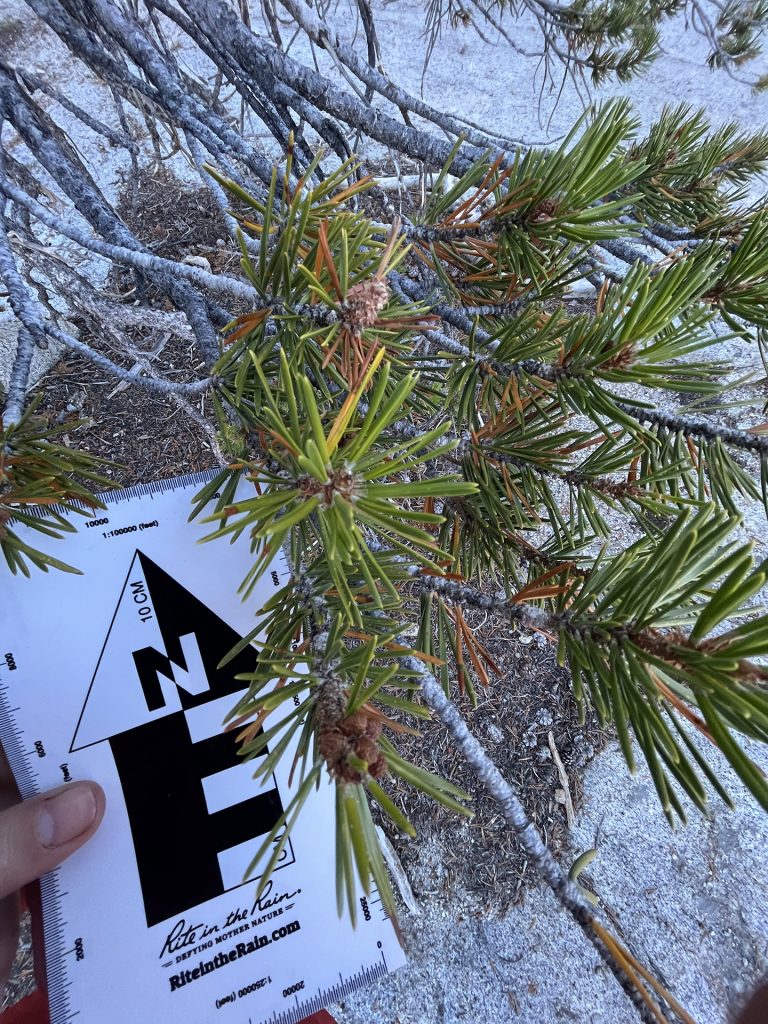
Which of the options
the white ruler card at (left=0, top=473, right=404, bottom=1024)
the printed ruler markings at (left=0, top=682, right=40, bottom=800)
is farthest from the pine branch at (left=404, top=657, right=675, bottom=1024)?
the printed ruler markings at (left=0, top=682, right=40, bottom=800)

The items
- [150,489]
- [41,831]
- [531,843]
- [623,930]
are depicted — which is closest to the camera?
[531,843]

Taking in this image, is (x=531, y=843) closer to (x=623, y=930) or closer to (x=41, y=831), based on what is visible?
(x=41, y=831)

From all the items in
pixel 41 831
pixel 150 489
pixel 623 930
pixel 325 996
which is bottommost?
pixel 623 930

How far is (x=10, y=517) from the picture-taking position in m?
0.43

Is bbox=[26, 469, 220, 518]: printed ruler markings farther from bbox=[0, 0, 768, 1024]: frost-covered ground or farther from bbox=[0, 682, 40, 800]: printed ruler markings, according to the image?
bbox=[0, 0, 768, 1024]: frost-covered ground

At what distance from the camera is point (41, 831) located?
0.47 metres

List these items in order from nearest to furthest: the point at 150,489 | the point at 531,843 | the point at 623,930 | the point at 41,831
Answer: the point at 531,843
the point at 41,831
the point at 150,489
the point at 623,930

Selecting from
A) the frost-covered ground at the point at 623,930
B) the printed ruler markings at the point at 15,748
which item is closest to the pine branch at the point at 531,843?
the printed ruler markings at the point at 15,748

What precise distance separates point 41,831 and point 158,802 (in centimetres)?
9

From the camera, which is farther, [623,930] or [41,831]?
[623,930]

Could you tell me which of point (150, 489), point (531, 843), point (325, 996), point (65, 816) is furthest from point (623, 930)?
point (150, 489)

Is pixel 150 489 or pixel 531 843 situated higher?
pixel 150 489

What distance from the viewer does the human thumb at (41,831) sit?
48 centimetres

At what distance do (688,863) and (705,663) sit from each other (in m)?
0.95
